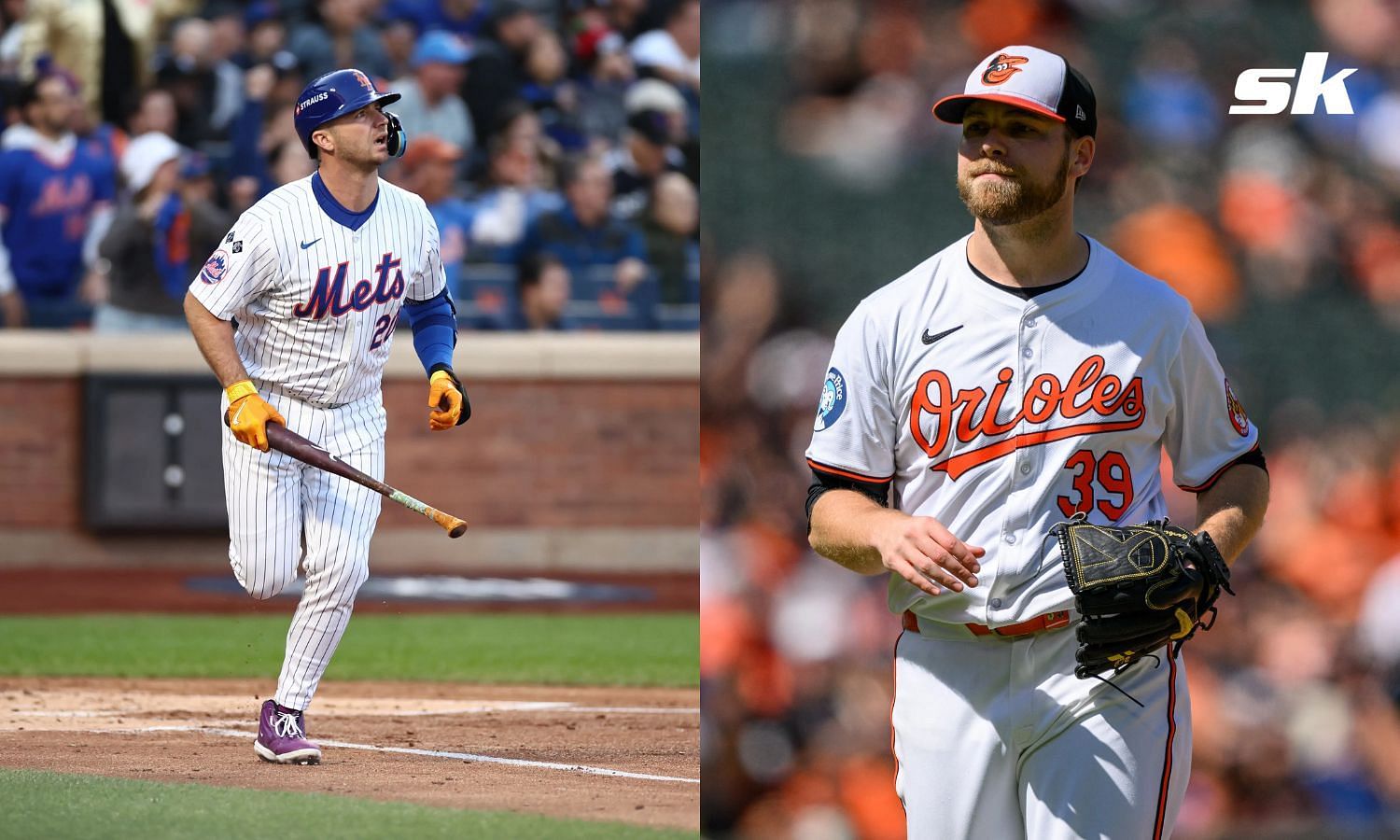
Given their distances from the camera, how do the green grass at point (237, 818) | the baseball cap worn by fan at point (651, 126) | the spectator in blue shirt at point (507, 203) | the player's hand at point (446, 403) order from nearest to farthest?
the green grass at point (237, 818) → the player's hand at point (446, 403) → the spectator in blue shirt at point (507, 203) → the baseball cap worn by fan at point (651, 126)

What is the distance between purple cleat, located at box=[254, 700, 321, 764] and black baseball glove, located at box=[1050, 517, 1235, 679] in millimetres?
2943

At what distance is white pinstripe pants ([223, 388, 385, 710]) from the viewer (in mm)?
5137

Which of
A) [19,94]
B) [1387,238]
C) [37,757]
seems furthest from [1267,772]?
[19,94]

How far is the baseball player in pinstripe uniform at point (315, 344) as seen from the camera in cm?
500

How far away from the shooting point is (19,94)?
11.5 m

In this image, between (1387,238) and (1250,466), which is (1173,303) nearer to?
(1250,466)

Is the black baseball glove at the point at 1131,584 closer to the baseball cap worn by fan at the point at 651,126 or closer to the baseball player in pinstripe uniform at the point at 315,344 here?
the baseball player in pinstripe uniform at the point at 315,344

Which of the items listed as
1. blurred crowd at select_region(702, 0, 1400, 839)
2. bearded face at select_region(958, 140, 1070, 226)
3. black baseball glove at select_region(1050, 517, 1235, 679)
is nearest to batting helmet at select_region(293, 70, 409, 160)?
blurred crowd at select_region(702, 0, 1400, 839)

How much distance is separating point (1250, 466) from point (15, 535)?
30.8ft

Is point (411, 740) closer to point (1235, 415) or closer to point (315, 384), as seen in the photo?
point (315, 384)

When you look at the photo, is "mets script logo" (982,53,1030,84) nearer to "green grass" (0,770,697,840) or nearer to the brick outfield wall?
"green grass" (0,770,697,840)

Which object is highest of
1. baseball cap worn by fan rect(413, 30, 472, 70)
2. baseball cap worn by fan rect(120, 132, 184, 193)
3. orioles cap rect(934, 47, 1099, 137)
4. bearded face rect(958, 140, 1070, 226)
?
baseball cap worn by fan rect(413, 30, 472, 70)

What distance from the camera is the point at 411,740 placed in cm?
586

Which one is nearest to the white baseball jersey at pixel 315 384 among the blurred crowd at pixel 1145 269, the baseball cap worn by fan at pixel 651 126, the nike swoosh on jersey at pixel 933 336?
the blurred crowd at pixel 1145 269
